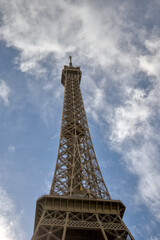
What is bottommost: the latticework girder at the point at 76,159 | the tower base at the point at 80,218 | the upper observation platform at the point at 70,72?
the tower base at the point at 80,218

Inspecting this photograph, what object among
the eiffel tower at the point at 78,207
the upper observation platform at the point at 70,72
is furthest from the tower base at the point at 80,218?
the upper observation platform at the point at 70,72

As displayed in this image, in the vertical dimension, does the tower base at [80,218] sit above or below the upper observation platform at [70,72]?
below

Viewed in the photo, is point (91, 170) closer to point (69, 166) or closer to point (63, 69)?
point (69, 166)

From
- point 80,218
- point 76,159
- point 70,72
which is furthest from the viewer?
point 70,72

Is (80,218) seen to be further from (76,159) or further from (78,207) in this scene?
(76,159)

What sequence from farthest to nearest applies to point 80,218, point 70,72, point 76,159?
point 70,72, point 76,159, point 80,218

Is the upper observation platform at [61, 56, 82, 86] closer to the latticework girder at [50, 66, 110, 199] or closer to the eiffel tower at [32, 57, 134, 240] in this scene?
the latticework girder at [50, 66, 110, 199]

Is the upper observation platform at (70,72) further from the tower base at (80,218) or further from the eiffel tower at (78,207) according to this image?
the tower base at (80,218)

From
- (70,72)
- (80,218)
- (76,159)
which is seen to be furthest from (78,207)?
(70,72)

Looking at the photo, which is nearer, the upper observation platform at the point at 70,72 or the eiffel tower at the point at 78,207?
the eiffel tower at the point at 78,207

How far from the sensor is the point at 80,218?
29156mm

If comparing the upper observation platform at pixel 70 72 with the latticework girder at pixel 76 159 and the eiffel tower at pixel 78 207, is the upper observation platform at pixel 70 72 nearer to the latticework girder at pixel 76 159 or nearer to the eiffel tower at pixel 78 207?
the latticework girder at pixel 76 159

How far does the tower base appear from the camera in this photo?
26766mm

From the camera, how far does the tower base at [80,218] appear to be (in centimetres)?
2677
